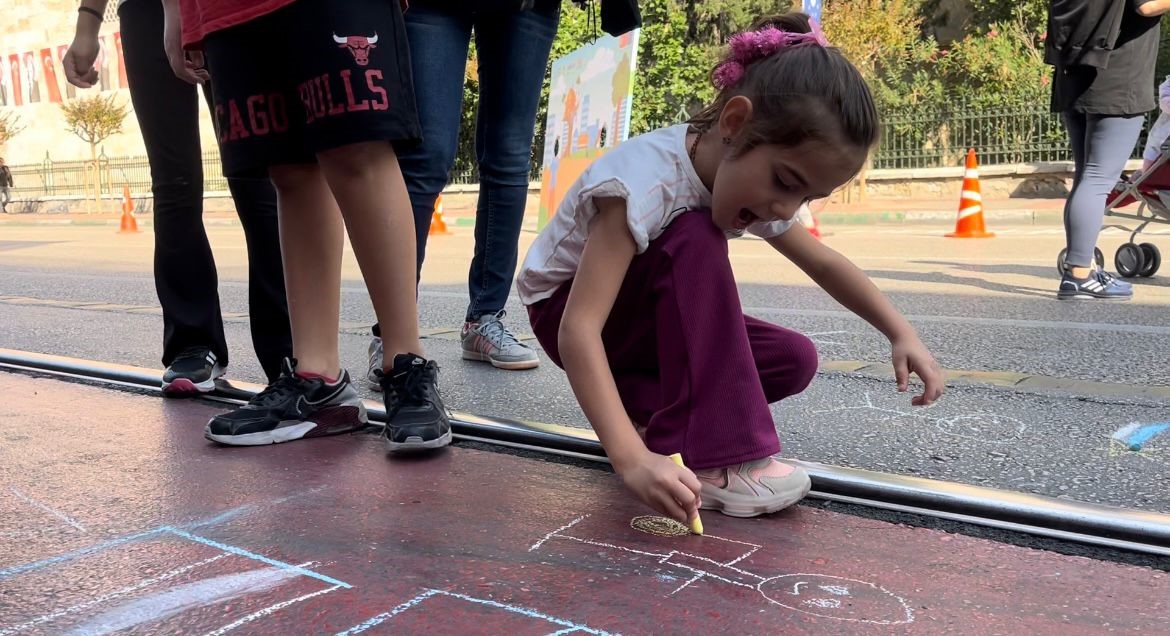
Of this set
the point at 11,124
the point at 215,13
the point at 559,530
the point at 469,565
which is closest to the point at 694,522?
the point at 559,530

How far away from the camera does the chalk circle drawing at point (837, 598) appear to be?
145 centimetres

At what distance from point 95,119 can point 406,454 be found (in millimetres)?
27294

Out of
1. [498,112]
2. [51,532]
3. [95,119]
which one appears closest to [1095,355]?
[498,112]

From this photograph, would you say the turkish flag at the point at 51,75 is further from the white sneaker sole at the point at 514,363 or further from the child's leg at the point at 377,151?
the child's leg at the point at 377,151

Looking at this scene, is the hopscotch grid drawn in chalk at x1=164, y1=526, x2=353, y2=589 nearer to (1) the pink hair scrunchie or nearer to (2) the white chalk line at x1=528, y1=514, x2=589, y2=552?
(2) the white chalk line at x1=528, y1=514, x2=589, y2=552

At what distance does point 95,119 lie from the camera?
26.5 meters

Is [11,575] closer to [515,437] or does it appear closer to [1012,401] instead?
[515,437]

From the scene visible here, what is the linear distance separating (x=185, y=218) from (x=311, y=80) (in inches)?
39.4

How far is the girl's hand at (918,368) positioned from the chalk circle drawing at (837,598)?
57cm

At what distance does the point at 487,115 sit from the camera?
3342mm

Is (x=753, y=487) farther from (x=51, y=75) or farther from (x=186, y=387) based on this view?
(x=51, y=75)

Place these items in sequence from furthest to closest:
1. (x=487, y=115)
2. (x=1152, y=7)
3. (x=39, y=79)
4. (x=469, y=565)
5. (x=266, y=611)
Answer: (x=39, y=79), (x=1152, y=7), (x=487, y=115), (x=469, y=565), (x=266, y=611)

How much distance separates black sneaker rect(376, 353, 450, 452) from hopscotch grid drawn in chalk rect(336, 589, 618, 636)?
2.49ft

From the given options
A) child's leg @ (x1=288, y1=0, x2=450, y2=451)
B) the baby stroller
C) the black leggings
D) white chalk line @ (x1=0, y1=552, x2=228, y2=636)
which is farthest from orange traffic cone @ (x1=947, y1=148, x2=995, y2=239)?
white chalk line @ (x1=0, y1=552, x2=228, y2=636)
